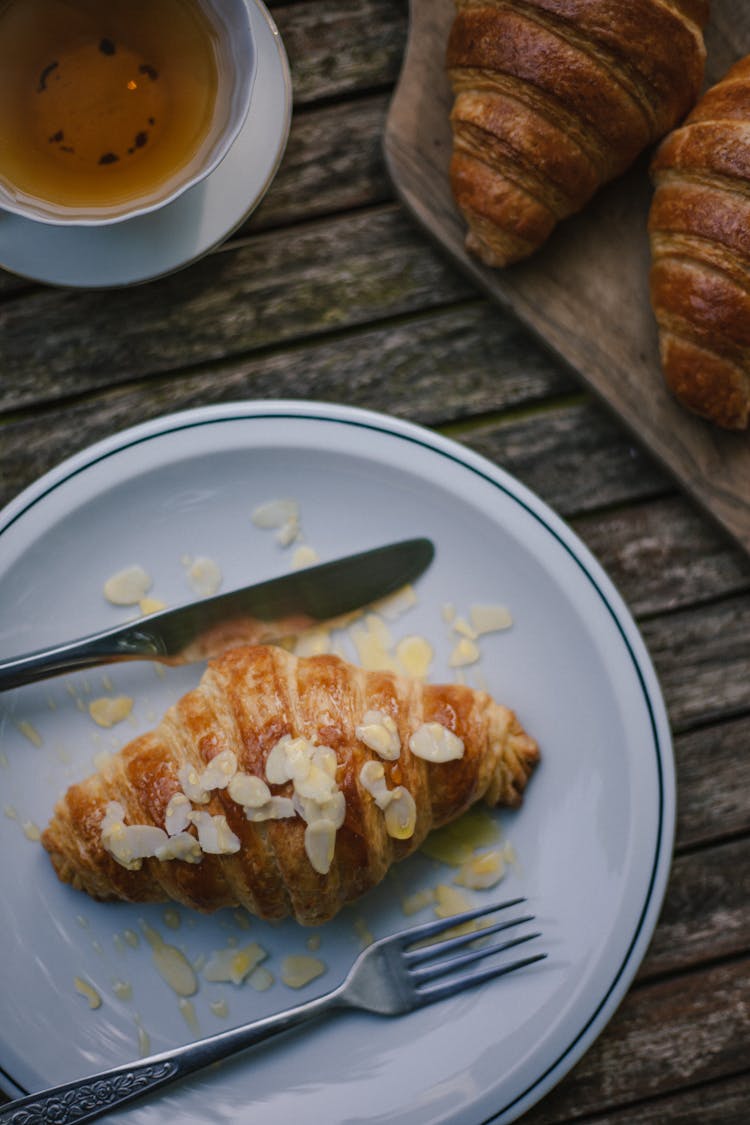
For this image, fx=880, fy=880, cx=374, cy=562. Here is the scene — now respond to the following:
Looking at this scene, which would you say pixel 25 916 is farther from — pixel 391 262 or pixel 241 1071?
pixel 391 262

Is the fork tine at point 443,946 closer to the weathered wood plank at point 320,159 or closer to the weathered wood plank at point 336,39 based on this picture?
the weathered wood plank at point 320,159

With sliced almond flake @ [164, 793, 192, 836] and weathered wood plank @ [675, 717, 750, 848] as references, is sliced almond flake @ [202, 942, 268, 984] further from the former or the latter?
weathered wood plank @ [675, 717, 750, 848]

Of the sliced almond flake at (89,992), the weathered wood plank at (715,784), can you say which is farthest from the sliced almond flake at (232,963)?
the weathered wood plank at (715,784)

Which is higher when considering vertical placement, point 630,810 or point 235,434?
point 235,434

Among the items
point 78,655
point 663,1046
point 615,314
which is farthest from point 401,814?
point 615,314

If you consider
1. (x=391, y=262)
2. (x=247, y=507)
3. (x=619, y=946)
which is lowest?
(x=619, y=946)

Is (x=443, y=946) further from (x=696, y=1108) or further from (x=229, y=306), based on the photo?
(x=229, y=306)

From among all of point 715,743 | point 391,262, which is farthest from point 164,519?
point 715,743
